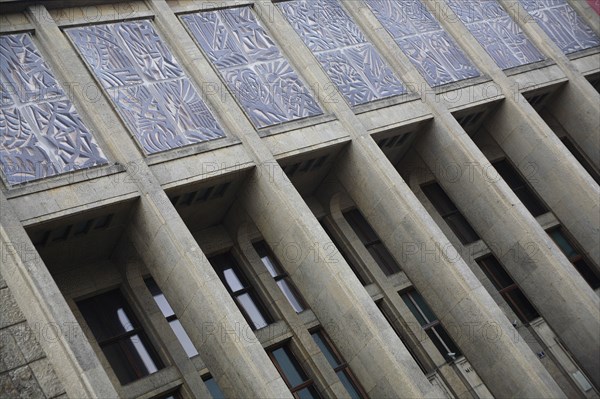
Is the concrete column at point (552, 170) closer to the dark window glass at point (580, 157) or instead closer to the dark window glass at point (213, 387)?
the dark window glass at point (580, 157)

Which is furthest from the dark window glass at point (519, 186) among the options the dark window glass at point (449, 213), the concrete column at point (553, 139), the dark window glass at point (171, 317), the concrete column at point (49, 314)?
the concrete column at point (49, 314)

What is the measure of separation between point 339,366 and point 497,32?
46.5 ft

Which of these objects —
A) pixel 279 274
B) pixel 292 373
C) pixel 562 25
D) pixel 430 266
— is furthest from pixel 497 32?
pixel 292 373

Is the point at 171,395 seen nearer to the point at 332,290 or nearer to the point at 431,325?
the point at 332,290

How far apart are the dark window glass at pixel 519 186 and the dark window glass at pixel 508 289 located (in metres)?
3.56

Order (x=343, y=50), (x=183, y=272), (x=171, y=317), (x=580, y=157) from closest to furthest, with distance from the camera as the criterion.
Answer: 1. (x=183, y=272)
2. (x=171, y=317)
3. (x=343, y=50)
4. (x=580, y=157)

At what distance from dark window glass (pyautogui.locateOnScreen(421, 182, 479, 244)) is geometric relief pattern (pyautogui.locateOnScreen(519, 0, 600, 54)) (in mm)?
7282

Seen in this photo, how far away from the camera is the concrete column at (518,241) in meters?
24.3

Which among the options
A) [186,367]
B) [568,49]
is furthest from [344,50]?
[186,367]

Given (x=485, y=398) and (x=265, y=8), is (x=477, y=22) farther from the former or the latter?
(x=485, y=398)

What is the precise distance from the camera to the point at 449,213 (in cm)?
3014

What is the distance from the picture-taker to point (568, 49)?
31594 mm

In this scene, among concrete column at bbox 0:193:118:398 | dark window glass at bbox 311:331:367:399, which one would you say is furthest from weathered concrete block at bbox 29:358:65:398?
dark window glass at bbox 311:331:367:399

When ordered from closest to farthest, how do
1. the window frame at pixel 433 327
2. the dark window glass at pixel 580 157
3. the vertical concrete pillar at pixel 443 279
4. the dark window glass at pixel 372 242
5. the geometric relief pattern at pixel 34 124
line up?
the geometric relief pattern at pixel 34 124 < the vertical concrete pillar at pixel 443 279 < the window frame at pixel 433 327 < the dark window glass at pixel 372 242 < the dark window glass at pixel 580 157
